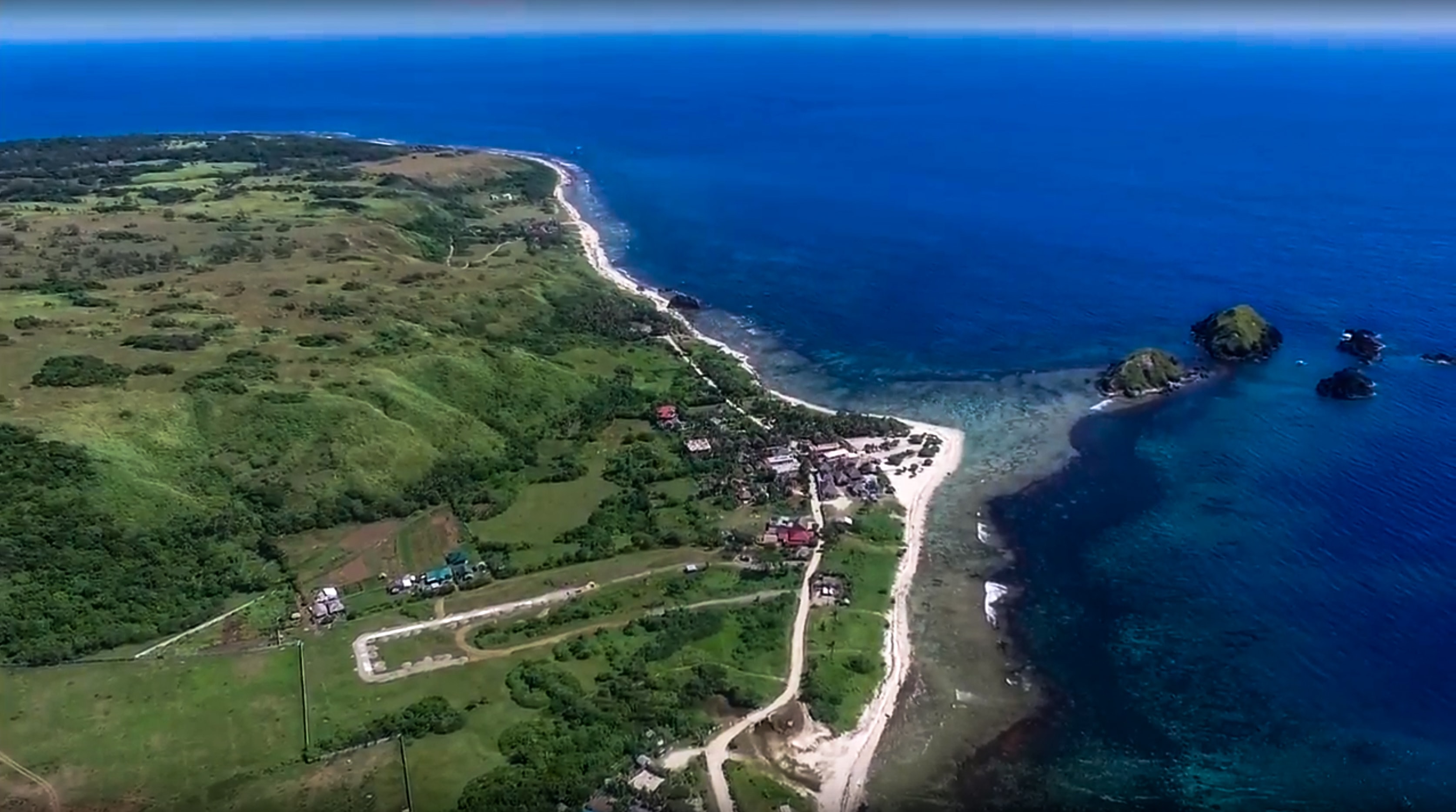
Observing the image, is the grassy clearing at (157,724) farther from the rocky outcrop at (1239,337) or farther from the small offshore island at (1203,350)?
the rocky outcrop at (1239,337)

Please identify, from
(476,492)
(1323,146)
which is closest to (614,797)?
(476,492)

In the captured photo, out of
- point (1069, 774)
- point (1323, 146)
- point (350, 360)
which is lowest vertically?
point (1069, 774)

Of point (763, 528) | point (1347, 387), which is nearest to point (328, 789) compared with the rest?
point (763, 528)

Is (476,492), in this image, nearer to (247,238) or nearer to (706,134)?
(247,238)

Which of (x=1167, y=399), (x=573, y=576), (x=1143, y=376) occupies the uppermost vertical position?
(x=1143, y=376)

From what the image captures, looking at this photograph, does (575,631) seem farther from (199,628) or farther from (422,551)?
(199,628)

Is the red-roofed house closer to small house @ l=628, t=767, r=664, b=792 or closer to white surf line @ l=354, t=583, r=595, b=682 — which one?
white surf line @ l=354, t=583, r=595, b=682

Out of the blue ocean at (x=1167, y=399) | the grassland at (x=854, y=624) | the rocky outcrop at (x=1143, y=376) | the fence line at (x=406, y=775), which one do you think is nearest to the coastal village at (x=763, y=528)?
the grassland at (x=854, y=624)
